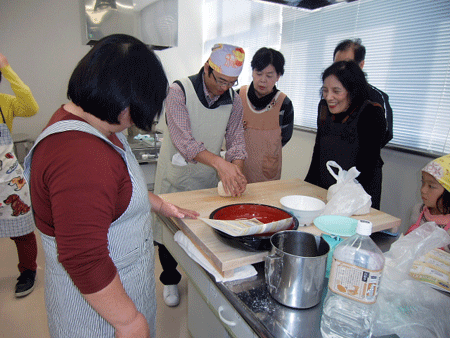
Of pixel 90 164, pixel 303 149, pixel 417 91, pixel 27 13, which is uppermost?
pixel 27 13

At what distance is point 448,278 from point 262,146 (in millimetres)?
1422

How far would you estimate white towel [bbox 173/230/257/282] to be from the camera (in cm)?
79

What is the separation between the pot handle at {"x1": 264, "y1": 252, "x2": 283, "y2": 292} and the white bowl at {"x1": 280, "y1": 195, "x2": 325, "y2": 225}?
32 cm

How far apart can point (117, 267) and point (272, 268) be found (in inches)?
15.9

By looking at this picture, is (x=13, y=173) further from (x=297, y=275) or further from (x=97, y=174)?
(x=297, y=275)

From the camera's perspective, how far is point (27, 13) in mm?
2875

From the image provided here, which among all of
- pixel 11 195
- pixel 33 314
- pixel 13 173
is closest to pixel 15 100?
pixel 13 173

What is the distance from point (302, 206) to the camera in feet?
3.72

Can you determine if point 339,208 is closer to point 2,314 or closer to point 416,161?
point 416,161

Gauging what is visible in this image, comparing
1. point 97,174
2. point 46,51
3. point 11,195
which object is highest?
point 46,51

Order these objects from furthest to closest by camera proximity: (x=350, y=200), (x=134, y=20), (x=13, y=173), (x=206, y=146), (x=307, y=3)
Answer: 1. (x=134, y=20)
2. (x=13, y=173)
3. (x=206, y=146)
4. (x=307, y=3)
5. (x=350, y=200)

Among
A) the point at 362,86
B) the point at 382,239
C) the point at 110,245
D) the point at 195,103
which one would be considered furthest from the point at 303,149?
the point at 110,245

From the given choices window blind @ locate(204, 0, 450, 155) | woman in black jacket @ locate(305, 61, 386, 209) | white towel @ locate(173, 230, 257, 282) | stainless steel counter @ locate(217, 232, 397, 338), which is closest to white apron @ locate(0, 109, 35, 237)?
white towel @ locate(173, 230, 257, 282)

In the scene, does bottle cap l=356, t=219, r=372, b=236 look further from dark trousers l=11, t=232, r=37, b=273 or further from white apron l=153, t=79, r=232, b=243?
dark trousers l=11, t=232, r=37, b=273
